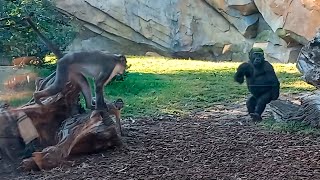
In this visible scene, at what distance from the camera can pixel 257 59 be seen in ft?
12.8

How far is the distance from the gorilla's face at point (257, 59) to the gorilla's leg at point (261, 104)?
214mm

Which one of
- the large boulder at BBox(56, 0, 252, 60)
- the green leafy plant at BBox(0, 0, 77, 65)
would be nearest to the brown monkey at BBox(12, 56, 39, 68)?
the green leafy plant at BBox(0, 0, 77, 65)

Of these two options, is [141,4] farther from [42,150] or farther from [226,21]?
[42,150]

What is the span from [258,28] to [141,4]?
1787mm

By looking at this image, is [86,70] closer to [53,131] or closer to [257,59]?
[53,131]

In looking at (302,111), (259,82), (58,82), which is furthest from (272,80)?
(58,82)

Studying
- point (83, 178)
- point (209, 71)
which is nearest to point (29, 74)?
point (83, 178)

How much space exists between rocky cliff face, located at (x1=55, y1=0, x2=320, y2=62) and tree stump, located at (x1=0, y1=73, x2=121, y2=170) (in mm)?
4121

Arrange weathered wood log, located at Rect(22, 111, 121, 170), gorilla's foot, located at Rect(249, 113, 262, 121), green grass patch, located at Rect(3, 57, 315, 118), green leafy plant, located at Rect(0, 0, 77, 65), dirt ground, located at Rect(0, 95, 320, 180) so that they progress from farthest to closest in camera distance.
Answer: green grass patch, located at Rect(3, 57, 315, 118) < gorilla's foot, located at Rect(249, 113, 262, 121) < green leafy plant, located at Rect(0, 0, 77, 65) < weathered wood log, located at Rect(22, 111, 121, 170) < dirt ground, located at Rect(0, 95, 320, 180)

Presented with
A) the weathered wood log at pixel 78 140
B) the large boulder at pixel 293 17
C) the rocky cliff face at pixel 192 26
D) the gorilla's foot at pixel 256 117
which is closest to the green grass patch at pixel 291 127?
the gorilla's foot at pixel 256 117

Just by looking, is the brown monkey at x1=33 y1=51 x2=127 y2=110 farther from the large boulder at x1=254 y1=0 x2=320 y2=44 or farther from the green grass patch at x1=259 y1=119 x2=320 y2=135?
the large boulder at x1=254 y1=0 x2=320 y2=44

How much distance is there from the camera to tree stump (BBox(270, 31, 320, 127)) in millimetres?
3309

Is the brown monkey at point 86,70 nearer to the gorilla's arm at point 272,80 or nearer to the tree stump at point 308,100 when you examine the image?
the tree stump at point 308,100

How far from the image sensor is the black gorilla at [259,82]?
3.88 metres
